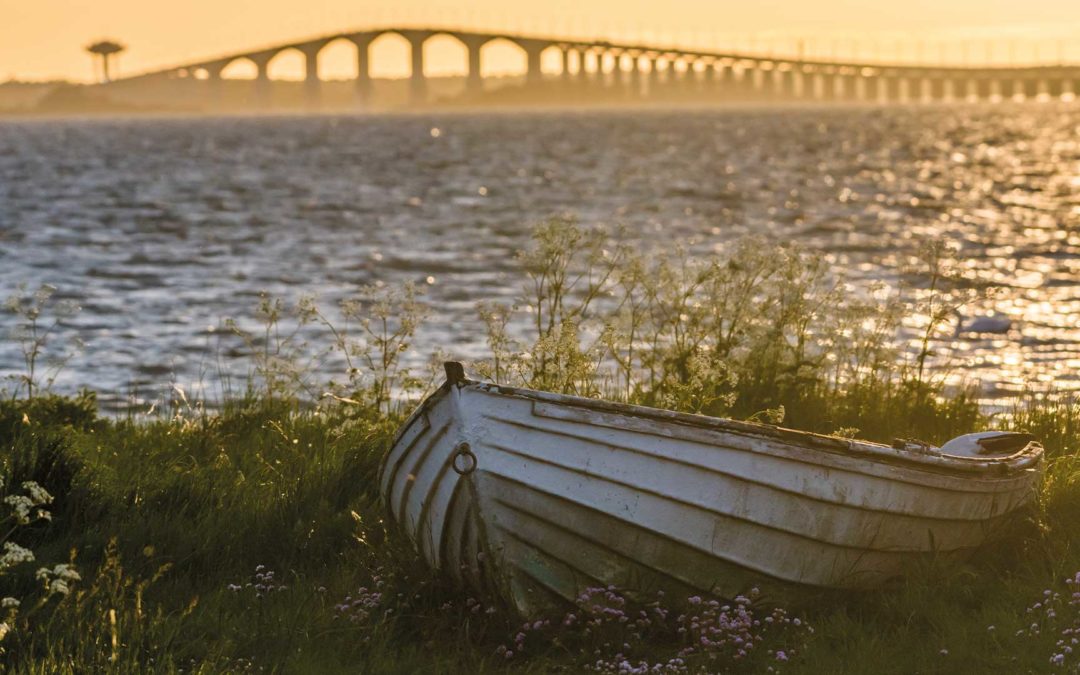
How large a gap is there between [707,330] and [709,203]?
31.3 meters

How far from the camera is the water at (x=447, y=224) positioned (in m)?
16.6

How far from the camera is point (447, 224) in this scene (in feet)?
111

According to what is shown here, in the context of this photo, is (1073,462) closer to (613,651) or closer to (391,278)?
(613,651)

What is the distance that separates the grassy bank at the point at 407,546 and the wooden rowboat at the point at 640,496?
0.57ft

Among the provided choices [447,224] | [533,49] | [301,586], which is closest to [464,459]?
[301,586]

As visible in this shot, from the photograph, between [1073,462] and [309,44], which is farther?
[309,44]

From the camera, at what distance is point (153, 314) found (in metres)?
19.0

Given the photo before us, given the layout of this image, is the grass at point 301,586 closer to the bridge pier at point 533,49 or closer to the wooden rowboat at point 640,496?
the wooden rowboat at point 640,496

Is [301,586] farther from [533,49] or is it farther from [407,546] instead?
[533,49]

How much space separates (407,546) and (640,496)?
130cm

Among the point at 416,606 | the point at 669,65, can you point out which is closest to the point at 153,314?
the point at 416,606

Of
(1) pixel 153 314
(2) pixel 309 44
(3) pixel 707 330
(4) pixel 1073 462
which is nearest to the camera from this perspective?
(4) pixel 1073 462

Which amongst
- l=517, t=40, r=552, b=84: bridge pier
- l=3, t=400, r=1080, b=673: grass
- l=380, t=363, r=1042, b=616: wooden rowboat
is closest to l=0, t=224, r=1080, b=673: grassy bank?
l=3, t=400, r=1080, b=673: grass

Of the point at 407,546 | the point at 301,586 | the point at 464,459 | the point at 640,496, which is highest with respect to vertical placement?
the point at 464,459
